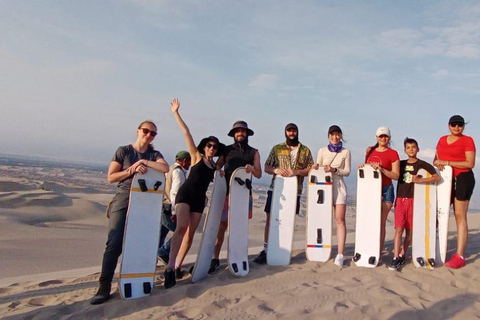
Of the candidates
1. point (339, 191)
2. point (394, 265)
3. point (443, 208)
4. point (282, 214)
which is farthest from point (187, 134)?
point (443, 208)

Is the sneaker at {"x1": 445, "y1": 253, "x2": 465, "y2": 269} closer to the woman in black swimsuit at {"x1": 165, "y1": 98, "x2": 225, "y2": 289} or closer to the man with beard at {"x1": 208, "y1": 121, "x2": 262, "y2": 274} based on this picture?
the man with beard at {"x1": 208, "y1": 121, "x2": 262, "y2": 274}

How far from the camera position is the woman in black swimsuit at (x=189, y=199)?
480 centimetres

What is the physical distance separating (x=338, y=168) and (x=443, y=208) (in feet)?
5.53

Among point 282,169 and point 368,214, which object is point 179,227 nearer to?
point 282,169

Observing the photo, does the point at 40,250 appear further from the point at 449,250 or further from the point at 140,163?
the point at 449,250

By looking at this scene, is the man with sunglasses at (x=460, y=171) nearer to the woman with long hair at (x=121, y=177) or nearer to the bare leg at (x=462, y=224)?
the bare leg at (x=462, y=224)

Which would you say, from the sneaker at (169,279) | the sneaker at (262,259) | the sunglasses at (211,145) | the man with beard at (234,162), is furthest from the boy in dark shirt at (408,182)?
the sneaker at (169,279)

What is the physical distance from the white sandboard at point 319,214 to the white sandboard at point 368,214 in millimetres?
423

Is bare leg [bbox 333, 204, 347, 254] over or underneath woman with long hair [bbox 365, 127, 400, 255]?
underneath

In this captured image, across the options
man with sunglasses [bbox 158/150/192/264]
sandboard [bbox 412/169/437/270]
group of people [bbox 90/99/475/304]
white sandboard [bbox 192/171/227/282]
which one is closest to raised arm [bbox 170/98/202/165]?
group of people [bbox 90/99/475/304]

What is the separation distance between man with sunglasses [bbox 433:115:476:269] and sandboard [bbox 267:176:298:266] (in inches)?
86.2

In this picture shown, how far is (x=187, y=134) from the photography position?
16.0 ft

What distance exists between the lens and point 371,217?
19.0 feet

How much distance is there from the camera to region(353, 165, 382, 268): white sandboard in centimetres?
566
